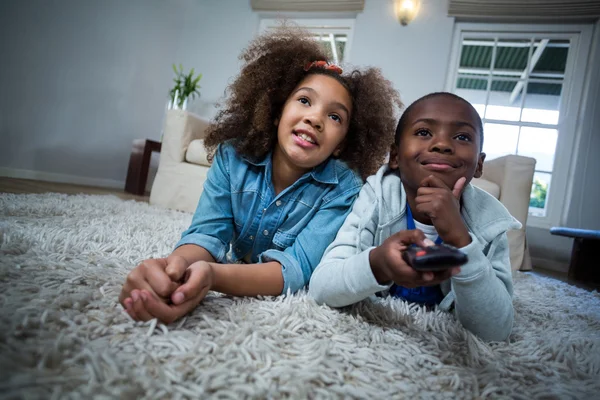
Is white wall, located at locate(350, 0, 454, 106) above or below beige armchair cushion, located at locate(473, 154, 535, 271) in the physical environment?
above

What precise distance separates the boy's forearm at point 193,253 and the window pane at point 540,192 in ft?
10.2

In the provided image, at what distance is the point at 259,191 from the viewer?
2.96ft

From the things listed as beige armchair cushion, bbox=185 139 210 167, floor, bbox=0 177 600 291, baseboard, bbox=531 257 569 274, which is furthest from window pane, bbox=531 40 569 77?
beige armchair cushion, bbox=185 139 210 167

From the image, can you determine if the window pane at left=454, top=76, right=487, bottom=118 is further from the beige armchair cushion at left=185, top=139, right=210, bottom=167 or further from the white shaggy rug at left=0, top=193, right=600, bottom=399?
the white shaggy rug at left=0, top=193, right=600, bottom=399

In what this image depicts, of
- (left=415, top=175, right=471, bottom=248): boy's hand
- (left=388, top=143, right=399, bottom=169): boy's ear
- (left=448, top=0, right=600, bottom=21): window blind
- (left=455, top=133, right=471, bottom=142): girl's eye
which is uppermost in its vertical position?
(left=448, top=0, right=600, bottom=21): window blind

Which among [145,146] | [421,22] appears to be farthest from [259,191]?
[421,22]

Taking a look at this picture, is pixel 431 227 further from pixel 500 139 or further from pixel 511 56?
pixel 511 56

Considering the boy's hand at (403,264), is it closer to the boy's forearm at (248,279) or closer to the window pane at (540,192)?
the boy's forearm at (248,279)

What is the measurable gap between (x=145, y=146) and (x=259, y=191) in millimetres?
2320

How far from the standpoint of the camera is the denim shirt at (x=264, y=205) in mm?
853

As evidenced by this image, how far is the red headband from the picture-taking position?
96cm

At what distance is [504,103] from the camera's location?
3061 millimetres

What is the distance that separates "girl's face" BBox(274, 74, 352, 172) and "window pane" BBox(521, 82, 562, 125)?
9.13 feet

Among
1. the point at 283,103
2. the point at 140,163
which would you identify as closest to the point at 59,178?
the point at 140,163
